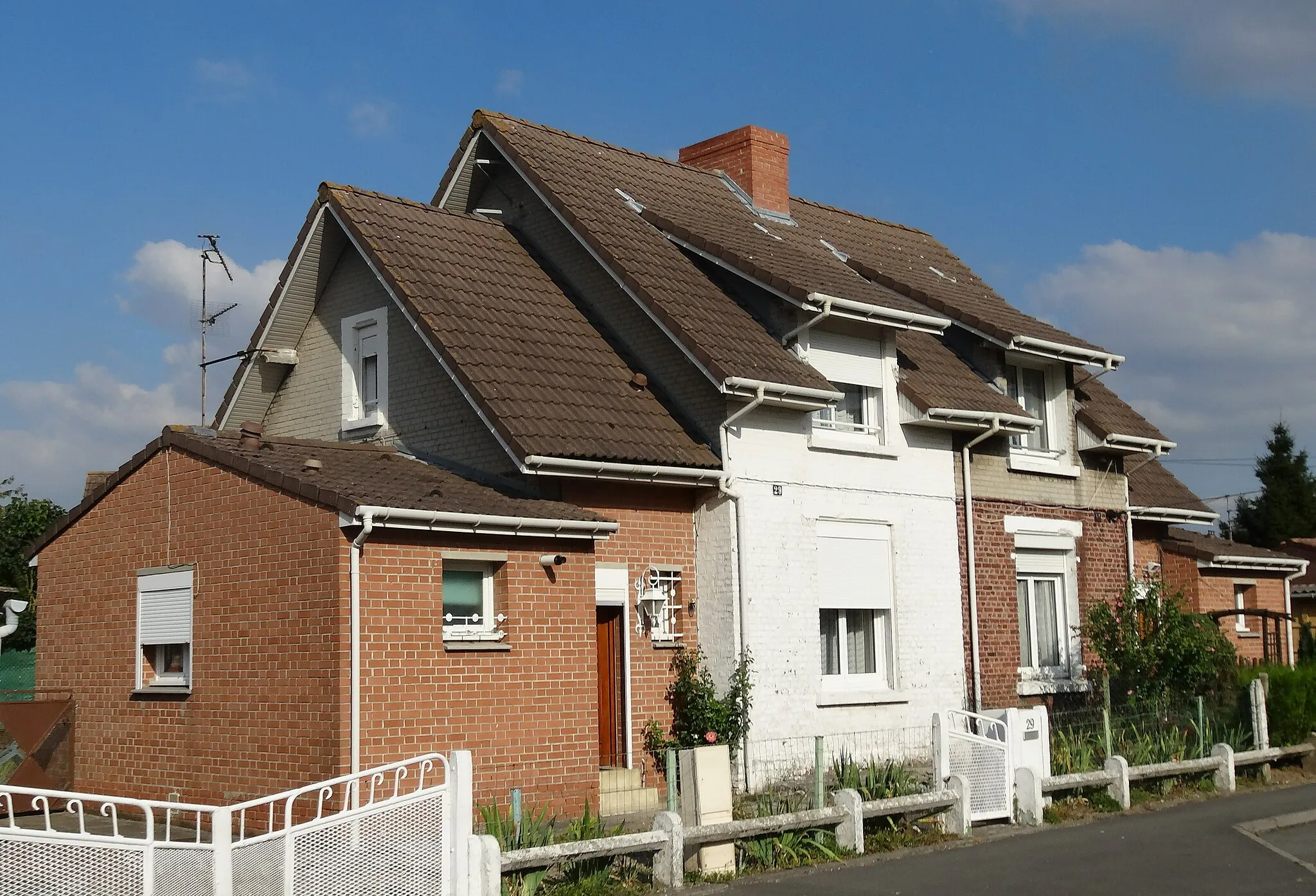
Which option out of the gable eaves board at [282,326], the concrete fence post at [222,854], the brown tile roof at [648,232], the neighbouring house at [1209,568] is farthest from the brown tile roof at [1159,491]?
the concrete fence post at [222,854]

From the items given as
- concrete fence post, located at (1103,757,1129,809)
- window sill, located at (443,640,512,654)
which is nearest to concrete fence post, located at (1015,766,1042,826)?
concrete fence post, located at (1103,757,1129,809)

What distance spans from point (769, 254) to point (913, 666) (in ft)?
18.0

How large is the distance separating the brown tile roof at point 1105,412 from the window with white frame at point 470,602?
1099cm

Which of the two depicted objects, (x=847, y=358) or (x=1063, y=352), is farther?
(x=1063, y=352)

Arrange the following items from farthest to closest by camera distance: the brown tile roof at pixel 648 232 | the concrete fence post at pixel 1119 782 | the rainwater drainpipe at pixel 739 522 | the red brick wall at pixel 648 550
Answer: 1. the brown tile roof at pixel 648 232
2. the rainwater drainpipe at pixel 739 522
3. the red brick wall at pixel 648 550
4. the concrete fence post at pixel 1119 782

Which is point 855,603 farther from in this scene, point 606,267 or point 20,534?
point 20,534

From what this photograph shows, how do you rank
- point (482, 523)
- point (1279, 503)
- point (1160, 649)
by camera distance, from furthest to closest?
point (1279, 503), point (1160, 649), point (482, 523)

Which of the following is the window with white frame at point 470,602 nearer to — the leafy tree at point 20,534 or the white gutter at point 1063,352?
the white gutter at point 1063,352

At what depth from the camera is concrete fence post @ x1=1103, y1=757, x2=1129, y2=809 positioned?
15.2 m

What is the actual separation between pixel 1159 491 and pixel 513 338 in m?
12.2

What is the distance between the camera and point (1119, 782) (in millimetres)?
15250

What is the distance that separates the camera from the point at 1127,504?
22266 millimetres

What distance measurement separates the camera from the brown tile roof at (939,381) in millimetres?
18688

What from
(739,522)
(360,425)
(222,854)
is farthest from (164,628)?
(222,854)
